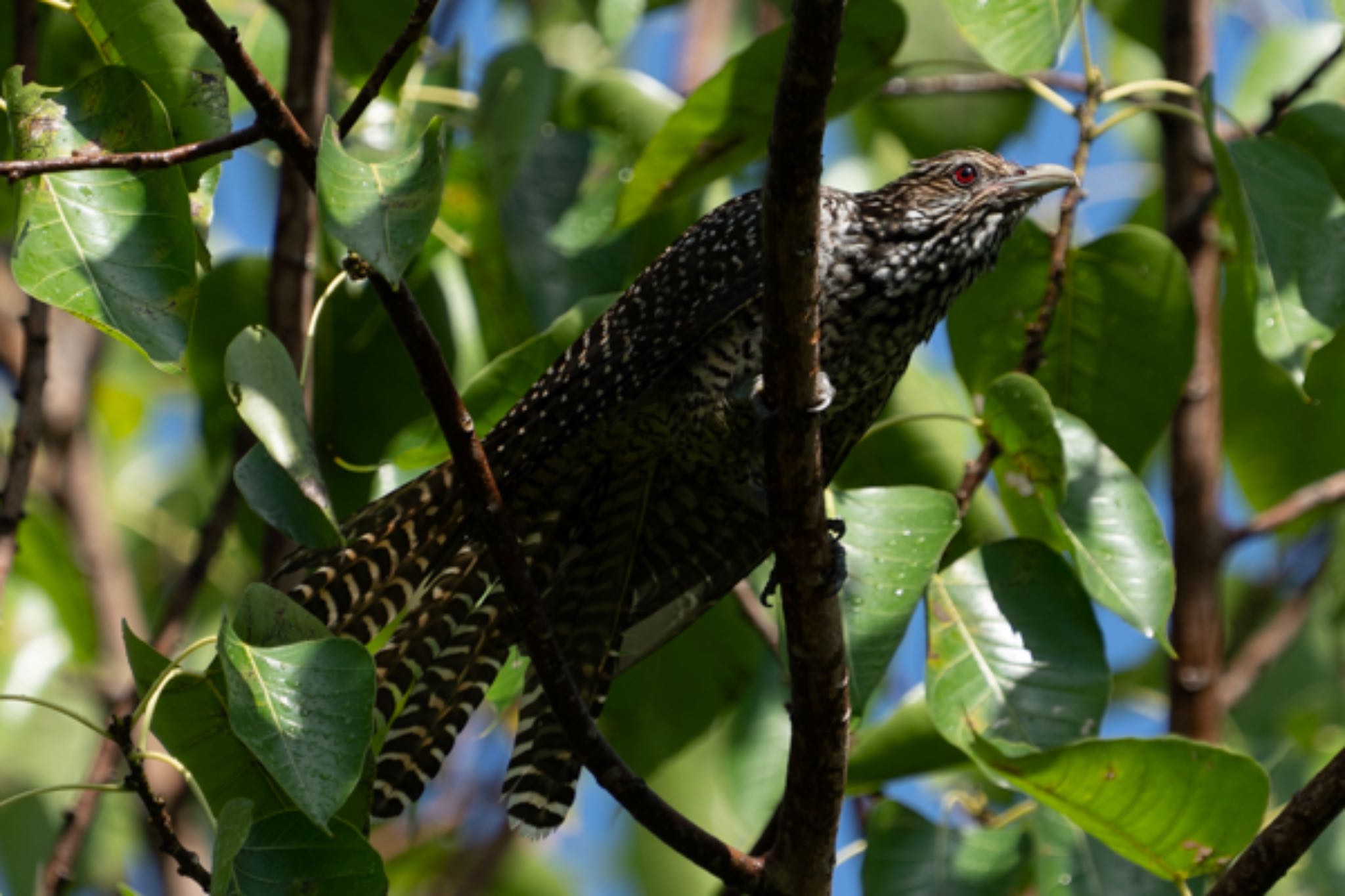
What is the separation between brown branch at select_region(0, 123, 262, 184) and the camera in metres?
2.14

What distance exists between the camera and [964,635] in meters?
2.85

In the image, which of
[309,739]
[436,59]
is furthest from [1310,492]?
[309,739]

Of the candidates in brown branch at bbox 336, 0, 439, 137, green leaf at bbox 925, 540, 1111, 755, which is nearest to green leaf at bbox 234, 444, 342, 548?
brown branch at bbox 336, 0, 439, 137

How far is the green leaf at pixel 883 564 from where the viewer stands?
8.70ft

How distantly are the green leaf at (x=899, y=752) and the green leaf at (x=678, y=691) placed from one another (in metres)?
0.48

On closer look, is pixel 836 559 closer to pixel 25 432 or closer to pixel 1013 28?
pixel 1013 28

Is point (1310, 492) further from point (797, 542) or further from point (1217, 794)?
point (797, 542)

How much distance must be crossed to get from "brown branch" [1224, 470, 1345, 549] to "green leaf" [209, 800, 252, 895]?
9.25 ft

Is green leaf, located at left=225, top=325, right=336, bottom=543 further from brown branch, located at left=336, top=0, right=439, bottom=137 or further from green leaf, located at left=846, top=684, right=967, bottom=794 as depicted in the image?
green leaf, located at left=846, top=684, right=967, bottom=794

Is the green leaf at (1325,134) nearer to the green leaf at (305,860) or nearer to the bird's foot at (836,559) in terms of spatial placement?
the bird's foot at (836,559)

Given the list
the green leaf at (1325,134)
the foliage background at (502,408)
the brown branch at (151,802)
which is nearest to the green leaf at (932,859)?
the foliage background at (502,408)

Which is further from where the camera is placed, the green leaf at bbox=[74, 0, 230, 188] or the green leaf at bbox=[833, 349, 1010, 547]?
the green leaf at bbox=[833, 349, 1010, 547]

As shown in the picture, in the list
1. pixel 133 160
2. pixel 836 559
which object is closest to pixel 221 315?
pixel 133 160

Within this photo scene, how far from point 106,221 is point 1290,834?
1.84 metres
